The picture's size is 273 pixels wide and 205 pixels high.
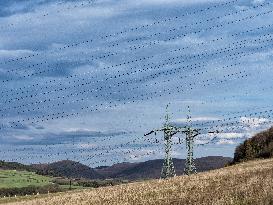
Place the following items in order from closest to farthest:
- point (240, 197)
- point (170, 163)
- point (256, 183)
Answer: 1. point (240, 197)
2. point (256, 183)
3. point (170, 163)

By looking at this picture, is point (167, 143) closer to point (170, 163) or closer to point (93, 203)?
point (170, 163)

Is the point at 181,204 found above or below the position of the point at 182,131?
below

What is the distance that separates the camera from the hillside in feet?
298

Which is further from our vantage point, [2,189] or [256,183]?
[2,189]

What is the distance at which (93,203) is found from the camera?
84.3ft

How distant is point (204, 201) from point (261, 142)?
84.2 m

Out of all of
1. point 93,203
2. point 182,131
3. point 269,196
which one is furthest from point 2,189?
point 269,196

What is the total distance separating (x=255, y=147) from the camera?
320 feet

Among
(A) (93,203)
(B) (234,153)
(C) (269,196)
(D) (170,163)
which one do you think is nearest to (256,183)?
(C) (269,196)

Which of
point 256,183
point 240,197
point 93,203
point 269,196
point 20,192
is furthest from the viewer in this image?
point 20,192

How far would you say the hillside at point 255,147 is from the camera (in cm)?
9081

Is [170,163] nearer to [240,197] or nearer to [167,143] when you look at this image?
[167,143]

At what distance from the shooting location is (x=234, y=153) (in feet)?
339

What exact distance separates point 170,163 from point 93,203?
69.5 m
